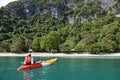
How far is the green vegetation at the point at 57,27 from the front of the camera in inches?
4159

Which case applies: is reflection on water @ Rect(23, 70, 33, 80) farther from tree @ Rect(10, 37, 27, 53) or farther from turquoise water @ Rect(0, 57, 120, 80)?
tree @ Rect(10, 37, 27, 53)

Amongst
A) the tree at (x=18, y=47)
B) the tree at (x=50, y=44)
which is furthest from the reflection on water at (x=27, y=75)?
the tree at (x=18, y=47)

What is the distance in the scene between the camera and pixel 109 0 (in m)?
170

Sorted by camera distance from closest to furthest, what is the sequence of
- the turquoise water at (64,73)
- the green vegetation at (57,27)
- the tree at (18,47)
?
the turquoise water at (64,73) < the tree at (18,47) < the green vegetation at (57,27)

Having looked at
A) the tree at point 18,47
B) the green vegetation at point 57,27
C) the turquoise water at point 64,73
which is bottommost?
the turquoise water at point 64,73

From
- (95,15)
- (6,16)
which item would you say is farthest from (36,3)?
(95,15)

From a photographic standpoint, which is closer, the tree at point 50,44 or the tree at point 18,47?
the tree at point 50,44

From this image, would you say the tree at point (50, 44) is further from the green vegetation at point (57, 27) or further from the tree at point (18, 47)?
the tree at point (18, 47)

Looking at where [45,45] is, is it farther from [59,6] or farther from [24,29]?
[59,6]

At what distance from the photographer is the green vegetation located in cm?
10564

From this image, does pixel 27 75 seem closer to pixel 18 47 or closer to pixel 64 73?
pixel 64 73

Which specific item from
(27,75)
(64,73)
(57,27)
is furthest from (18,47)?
(27,75)

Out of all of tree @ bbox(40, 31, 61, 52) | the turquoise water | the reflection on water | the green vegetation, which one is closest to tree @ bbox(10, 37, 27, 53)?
the green vegetation

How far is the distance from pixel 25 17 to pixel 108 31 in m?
78.5
